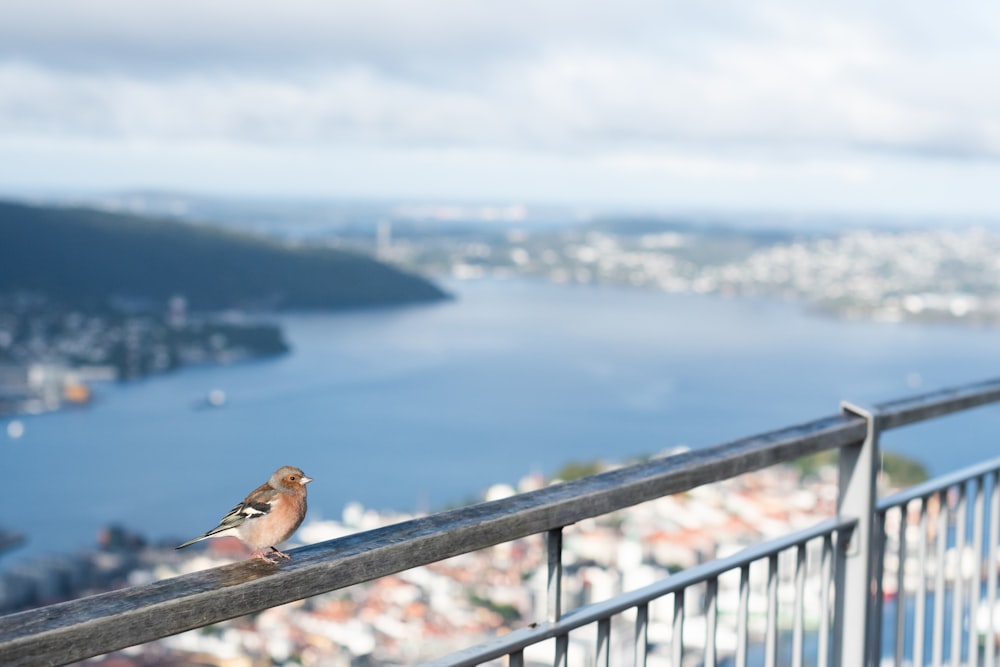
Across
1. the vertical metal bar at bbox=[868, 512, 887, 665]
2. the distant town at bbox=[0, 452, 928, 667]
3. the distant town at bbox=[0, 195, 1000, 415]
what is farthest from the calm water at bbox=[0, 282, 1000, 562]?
the vertical metal bar at bbox=[868, 512, 887, 665]

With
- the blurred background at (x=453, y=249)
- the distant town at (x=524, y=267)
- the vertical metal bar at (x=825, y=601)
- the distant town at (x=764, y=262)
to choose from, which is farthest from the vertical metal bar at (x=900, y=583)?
the distant town at (x=764, y=262)

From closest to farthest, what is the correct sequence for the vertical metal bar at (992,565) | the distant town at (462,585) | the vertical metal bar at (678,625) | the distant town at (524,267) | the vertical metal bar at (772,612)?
the vertical metal bar at (678,625), the vertical metal bar at (772,612), the vertical metal bar at (992,565), the distant town at (462,585), the distant town at (524,267)

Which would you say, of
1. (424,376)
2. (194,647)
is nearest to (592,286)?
(424,376)

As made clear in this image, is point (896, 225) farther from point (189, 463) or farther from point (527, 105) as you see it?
point (189, 463)

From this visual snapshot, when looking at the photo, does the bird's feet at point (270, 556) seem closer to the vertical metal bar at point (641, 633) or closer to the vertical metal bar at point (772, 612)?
the vertical metal bar at point (641, 633)

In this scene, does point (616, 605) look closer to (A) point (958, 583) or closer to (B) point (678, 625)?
(B) point (678, 625)

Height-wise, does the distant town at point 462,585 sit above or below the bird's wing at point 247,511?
below

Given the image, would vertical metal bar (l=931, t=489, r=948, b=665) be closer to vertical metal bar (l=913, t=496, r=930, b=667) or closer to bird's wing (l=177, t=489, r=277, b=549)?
vertical metal bar (l=913, t=496, r=930, b=667)
